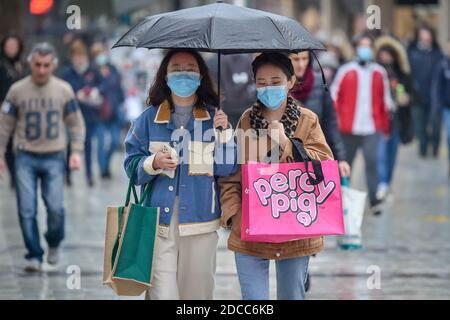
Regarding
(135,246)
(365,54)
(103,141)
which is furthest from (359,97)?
(135,246)

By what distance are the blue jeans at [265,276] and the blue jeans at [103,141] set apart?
12110mm

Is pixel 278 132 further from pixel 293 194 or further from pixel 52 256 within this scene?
pixel 52 256

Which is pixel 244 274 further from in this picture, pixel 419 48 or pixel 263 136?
pixel 419 48

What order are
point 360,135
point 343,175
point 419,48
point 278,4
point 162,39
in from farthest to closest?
point 278,4 < point 419,48 < point 360,135 < point 343,175 < point 162,39

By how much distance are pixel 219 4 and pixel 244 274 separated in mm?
1523

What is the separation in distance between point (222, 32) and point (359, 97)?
7200 mm

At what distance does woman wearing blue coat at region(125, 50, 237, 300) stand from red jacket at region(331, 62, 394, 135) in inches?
266

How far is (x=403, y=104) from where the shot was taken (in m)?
16.2

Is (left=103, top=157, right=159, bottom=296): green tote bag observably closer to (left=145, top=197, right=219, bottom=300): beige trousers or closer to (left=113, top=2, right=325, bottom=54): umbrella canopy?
(left=145, top=197, right=219, bottom=300): beige trousers

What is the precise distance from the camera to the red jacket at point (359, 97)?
13.7 metres

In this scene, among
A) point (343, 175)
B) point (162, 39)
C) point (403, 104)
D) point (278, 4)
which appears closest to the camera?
A: point (162, 39)

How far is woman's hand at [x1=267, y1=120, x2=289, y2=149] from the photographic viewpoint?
673cm

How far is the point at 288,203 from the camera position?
6.71 m

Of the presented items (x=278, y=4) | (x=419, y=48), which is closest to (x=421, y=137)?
(x=419, y=48)
